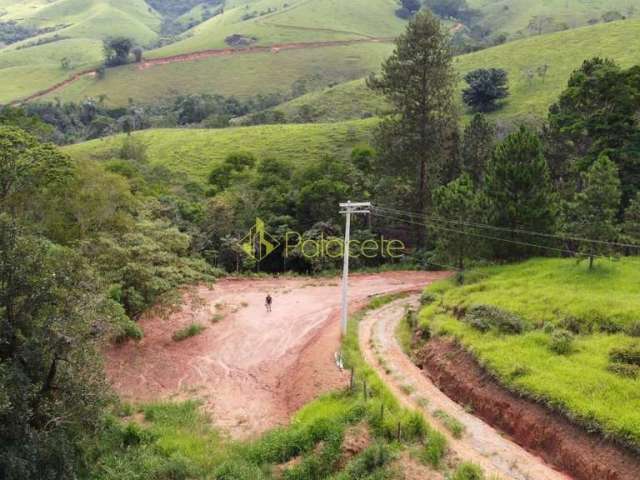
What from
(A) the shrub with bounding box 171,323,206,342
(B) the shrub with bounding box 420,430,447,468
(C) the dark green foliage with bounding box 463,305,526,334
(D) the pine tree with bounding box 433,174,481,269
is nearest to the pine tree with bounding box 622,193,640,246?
(D) the pine tree with bounding box 433,174,481,269

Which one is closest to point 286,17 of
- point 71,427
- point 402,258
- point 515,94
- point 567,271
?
point 515,94

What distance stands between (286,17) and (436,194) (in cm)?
14017

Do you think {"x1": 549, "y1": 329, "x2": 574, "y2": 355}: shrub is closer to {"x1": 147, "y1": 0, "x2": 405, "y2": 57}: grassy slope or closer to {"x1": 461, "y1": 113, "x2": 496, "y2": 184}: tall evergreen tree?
{"x1": 461, "y1": 113, "x2": 496, "y2": 184}: tall evergreen tree

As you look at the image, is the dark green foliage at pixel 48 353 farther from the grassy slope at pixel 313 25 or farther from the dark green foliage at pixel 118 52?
the grassy slope at pixel 313 25

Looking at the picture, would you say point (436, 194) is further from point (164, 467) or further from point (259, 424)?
point (164, 467)

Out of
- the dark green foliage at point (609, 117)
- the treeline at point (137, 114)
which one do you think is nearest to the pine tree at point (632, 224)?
the dark green foliage at point (609, 117)

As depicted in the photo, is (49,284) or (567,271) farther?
(567,271)

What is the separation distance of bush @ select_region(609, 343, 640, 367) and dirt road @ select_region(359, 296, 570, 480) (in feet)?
14.5

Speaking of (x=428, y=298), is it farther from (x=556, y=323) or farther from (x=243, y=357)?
(x=243, y=357)

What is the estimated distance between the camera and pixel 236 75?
413 feet

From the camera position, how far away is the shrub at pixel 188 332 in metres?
28.6

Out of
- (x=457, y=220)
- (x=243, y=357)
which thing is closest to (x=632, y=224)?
(x=457, y=220)

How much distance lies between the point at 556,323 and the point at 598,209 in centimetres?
752

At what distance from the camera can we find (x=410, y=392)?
1984 cm
